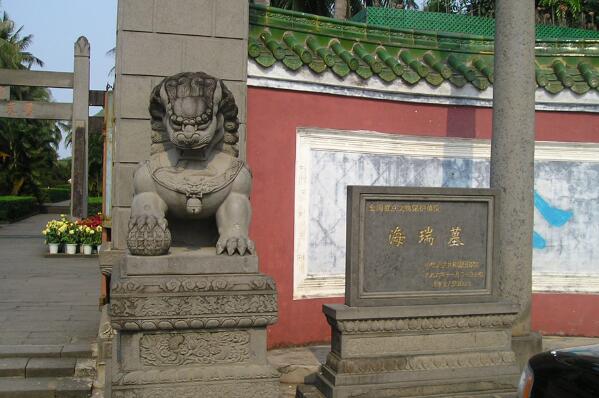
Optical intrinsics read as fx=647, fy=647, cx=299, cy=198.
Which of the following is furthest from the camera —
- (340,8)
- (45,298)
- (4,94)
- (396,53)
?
→ (340,8)

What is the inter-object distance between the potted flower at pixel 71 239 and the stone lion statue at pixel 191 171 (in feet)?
37.5

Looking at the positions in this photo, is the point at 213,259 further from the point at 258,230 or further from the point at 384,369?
the point at 258,230

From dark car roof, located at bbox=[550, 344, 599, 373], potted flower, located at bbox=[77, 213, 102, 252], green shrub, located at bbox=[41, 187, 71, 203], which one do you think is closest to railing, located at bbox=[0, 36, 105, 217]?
potted flower, located at bbox=[77, 213, 102, 252]

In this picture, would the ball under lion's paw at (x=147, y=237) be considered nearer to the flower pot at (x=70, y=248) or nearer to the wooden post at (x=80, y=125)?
the wooden post at (x=80, y=125)

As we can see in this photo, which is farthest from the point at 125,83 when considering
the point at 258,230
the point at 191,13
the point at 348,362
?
the point at 348,362

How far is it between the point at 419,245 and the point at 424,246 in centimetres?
4

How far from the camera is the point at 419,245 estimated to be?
482 centimetres

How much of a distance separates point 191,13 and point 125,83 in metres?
0.85

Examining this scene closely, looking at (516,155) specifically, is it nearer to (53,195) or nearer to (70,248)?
(70,248)

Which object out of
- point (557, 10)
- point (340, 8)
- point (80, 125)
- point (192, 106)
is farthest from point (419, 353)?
point (557, 10)

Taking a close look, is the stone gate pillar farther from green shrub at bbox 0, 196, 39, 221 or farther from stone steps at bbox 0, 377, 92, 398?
green shrub at bbox 0, 196, 39, 221

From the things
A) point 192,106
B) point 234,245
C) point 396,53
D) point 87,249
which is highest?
point 396,53

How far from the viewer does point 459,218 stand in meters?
4.94

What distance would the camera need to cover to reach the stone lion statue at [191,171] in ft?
12.3
